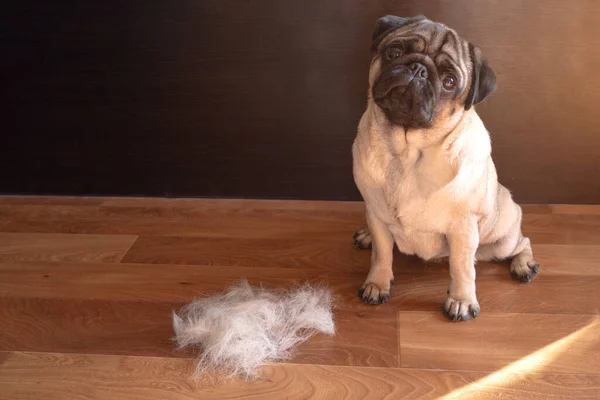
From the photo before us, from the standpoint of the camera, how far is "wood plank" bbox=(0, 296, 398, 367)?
1.84 meters

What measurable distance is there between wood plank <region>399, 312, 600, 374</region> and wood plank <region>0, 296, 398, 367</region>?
71 mm

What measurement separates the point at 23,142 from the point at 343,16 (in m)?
1.36

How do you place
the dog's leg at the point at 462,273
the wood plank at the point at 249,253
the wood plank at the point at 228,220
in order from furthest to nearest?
the wood plank at the point at 228,220 < the wood plank at the point at 249,253 < the dog's leg at the point at 462,273

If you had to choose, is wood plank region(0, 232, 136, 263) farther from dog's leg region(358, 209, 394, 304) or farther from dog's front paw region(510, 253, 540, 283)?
dog's front paw region(510, 253, 540, 283)

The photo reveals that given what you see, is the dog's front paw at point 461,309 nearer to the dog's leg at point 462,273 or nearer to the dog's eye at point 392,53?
the dog's leg at point 462,273

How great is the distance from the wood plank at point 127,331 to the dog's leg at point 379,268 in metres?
0.06

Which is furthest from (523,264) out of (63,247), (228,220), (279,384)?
(63,247)

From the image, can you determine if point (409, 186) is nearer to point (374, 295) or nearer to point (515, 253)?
point (374, 295)

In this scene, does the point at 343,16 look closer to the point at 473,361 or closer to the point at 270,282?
the point at 270,282

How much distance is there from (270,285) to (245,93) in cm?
76

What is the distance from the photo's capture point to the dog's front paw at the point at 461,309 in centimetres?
194

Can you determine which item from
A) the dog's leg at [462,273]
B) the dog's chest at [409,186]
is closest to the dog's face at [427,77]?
the dog's chest at [409,186]

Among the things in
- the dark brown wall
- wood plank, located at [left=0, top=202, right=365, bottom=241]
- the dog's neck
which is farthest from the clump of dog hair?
the dark brown wall

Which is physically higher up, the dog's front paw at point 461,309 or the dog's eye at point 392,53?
the dog's eye at point 392,53
